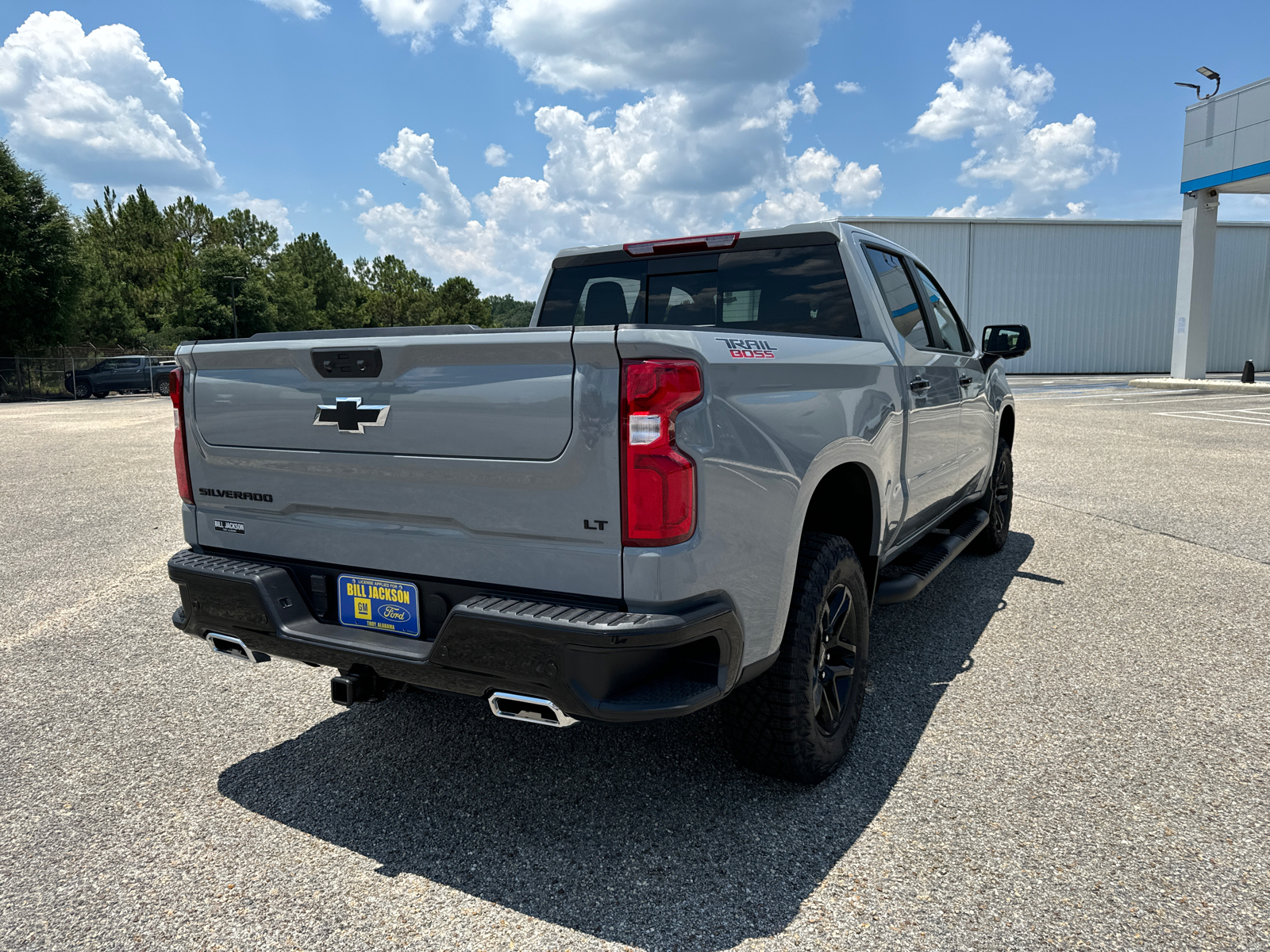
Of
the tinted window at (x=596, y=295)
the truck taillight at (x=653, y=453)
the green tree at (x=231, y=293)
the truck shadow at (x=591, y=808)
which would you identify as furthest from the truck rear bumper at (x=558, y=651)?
the green tree at (x=231, y=293)

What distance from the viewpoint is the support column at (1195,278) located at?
2570 cm

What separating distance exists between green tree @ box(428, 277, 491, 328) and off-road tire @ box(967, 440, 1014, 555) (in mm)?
94569

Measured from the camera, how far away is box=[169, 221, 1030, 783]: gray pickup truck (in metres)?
2.22

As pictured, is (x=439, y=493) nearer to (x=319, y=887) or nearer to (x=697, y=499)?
(x=697, y=499)

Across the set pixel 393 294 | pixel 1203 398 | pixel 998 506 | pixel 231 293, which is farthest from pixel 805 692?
pixel 393 294

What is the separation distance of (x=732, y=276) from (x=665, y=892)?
2.53 meters

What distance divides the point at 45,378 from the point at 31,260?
16.2 feet

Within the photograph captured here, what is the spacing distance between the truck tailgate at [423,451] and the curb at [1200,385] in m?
27.7

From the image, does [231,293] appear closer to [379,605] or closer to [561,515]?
[379,605]

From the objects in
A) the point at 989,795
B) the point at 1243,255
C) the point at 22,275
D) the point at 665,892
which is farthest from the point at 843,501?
the point at 1243,255

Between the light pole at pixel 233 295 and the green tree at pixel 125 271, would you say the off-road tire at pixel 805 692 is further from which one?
the light pole at pixel 233 295

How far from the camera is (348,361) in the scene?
2590 mm

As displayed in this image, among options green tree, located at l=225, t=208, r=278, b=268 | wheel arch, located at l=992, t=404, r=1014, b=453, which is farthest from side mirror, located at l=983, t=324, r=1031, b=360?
green tree, located at l=225, t=208, r=278, b=268

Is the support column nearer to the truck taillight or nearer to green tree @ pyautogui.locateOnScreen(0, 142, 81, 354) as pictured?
the truck taillight
